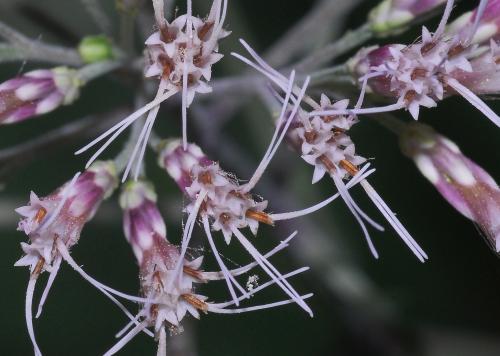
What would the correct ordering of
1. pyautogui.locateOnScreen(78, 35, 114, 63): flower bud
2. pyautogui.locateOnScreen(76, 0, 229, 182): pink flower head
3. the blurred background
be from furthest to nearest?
the blurred background, pyautogui.locateOnScreen(78, 35, 114, 63): flower bud, pyautogui.locateOnScreen(76, 0, 229, 182): pink flower head

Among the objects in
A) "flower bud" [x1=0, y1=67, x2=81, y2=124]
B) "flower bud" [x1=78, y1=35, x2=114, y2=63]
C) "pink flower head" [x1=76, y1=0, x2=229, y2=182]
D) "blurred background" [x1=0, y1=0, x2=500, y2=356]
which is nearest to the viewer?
"pink flower head" [x1=76, y1=0, x2=229, y2=182]

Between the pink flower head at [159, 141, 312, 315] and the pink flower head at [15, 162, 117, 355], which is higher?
the pink flower head at [15, 162, 117, 355]

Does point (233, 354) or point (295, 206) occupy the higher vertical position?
point (295, 206)

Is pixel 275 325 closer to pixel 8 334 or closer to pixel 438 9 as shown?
pixel 8 334

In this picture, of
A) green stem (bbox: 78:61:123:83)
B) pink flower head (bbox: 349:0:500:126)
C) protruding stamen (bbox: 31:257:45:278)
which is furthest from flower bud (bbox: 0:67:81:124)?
pink flower head (bbox: 349:0:500:126)

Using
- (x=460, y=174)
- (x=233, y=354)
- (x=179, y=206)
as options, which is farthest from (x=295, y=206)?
(x=460, y=174)

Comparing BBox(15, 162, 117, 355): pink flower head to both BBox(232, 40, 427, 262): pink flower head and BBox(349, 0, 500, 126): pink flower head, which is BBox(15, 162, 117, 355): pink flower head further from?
BBox(349, 0, 500, 126): pink flower head
